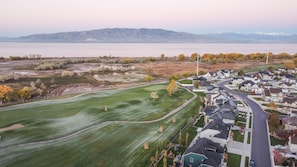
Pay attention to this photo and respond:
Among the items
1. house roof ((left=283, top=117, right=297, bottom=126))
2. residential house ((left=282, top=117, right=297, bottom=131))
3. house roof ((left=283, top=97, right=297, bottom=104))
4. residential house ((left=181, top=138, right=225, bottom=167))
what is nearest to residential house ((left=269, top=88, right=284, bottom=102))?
house roof ((left=283, top=97, right=297, bottom=104))

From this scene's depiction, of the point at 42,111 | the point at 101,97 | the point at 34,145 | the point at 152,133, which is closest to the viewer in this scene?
the point at 34,145

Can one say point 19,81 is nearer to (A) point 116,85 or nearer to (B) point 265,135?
(A) point 116,85

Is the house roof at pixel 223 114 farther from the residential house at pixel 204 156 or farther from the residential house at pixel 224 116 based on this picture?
the residential house at pixel 204 156

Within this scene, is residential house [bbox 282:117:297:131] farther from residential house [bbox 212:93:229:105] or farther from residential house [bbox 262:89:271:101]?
residential house [bbox 262:89:271:101]

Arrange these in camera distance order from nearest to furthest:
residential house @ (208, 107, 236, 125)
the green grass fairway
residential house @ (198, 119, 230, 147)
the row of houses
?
the row of houses
the green grass fairway
residential house @ (198, 119, 230, 147)
residential house @ (208, 107, 236, 125)

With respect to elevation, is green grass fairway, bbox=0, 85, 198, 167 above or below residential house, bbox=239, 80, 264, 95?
below

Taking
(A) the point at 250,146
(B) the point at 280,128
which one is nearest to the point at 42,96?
(A) the point at 250,146

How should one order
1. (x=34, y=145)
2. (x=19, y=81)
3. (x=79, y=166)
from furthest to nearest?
(x=19, y=81), (x=34, y=145), (x=79, y=166)

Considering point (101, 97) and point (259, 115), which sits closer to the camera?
point (259, 115)
